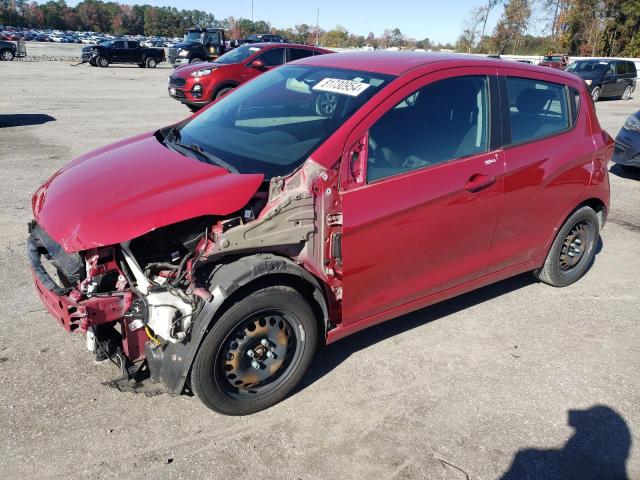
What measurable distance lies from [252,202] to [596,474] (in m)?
2.19

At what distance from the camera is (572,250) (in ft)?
15.1

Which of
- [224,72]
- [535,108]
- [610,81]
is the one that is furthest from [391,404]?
[610,81]

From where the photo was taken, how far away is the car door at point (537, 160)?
146 inches

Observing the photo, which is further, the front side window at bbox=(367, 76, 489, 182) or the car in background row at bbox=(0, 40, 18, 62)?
the car in background row at bbox=(0, 40, 18, 62)

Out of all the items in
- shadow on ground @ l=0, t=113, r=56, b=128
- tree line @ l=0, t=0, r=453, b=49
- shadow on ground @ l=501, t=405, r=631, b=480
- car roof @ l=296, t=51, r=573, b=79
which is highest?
tree line @ l=0, t=0, r=453, b=49

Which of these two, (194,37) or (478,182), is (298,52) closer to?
(478,182)

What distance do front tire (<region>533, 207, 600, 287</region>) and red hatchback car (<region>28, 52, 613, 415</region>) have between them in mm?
474

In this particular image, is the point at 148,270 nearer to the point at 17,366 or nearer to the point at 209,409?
the point at 209,409

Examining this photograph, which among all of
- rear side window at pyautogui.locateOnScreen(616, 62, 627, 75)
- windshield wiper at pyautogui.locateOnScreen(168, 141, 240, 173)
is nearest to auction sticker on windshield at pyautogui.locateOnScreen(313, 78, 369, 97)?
windshield wiper at pyautogui.locateOnScreen(168, 141, 240, 173)

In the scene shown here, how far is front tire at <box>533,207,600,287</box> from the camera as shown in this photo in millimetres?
4383

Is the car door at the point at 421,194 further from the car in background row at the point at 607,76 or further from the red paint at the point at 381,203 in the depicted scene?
the car in background row at the point at 607,76

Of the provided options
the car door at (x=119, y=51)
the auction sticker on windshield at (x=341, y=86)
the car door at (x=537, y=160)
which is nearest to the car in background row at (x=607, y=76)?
the car door at (x=537, y=160)

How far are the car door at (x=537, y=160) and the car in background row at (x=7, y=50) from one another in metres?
34.3

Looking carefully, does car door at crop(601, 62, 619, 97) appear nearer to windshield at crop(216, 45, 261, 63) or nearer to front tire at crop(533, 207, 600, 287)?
windshield at crop(216, 45, 261, 63)
